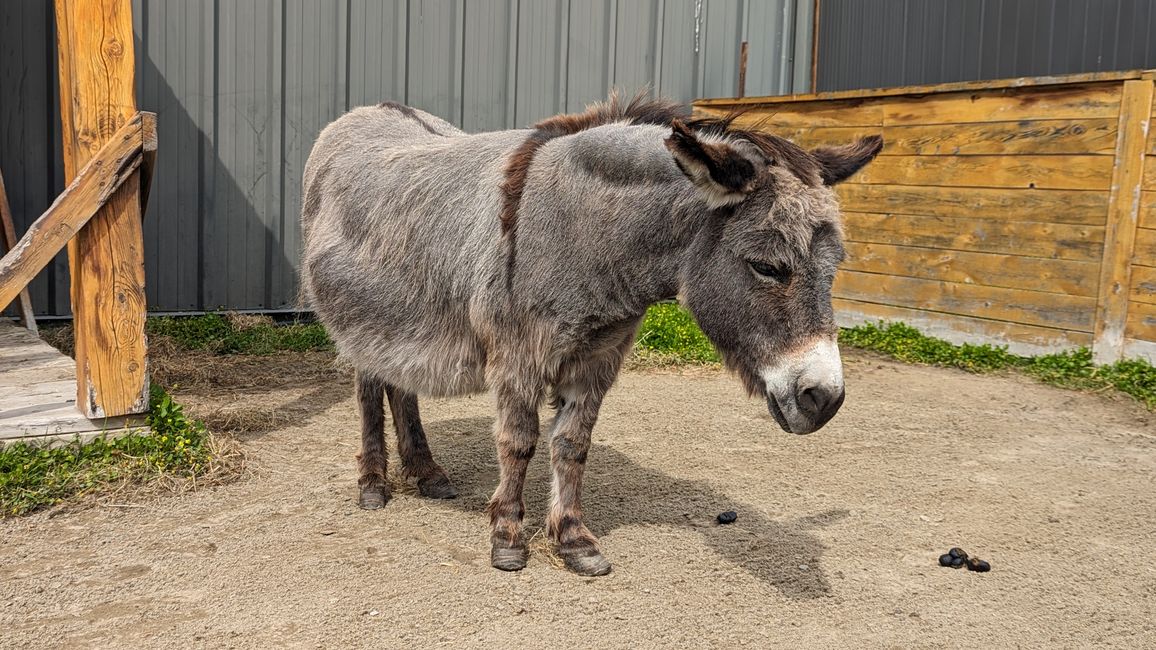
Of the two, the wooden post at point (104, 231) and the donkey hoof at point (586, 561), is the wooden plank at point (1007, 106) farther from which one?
the wooden post at point (104, 231)

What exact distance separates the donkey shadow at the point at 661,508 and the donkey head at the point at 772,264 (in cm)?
87

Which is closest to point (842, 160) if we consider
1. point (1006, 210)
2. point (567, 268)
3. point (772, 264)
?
point (772, 264)

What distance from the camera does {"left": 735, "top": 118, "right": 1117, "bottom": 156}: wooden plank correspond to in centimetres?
648

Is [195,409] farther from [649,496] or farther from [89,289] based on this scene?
[649,496]

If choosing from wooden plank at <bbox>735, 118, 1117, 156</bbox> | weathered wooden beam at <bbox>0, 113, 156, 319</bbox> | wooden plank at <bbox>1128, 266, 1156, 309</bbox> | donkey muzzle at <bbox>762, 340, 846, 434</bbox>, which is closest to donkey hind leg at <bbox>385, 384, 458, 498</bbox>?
weathered wooden beam at <bbox>0, 113, 156, 319</bbox>

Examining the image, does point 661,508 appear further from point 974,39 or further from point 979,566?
point 974,39

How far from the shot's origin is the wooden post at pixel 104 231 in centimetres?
411

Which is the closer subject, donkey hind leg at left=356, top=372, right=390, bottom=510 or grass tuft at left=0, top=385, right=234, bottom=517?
grass tuft at left=0, top=385, right=234, bottom=517

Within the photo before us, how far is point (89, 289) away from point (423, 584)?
2132mm

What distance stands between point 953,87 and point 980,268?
1405 mm

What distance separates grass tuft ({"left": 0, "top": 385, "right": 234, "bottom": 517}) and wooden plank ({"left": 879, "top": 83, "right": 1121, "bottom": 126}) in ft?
19.1

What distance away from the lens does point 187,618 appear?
3.02 meters

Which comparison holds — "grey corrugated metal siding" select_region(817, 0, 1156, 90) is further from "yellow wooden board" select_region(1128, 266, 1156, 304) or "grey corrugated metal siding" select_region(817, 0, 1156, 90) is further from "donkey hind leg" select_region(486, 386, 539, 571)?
"donkey hind leg" select_region(486, 386, 539, 571)

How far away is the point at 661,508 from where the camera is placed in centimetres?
425
